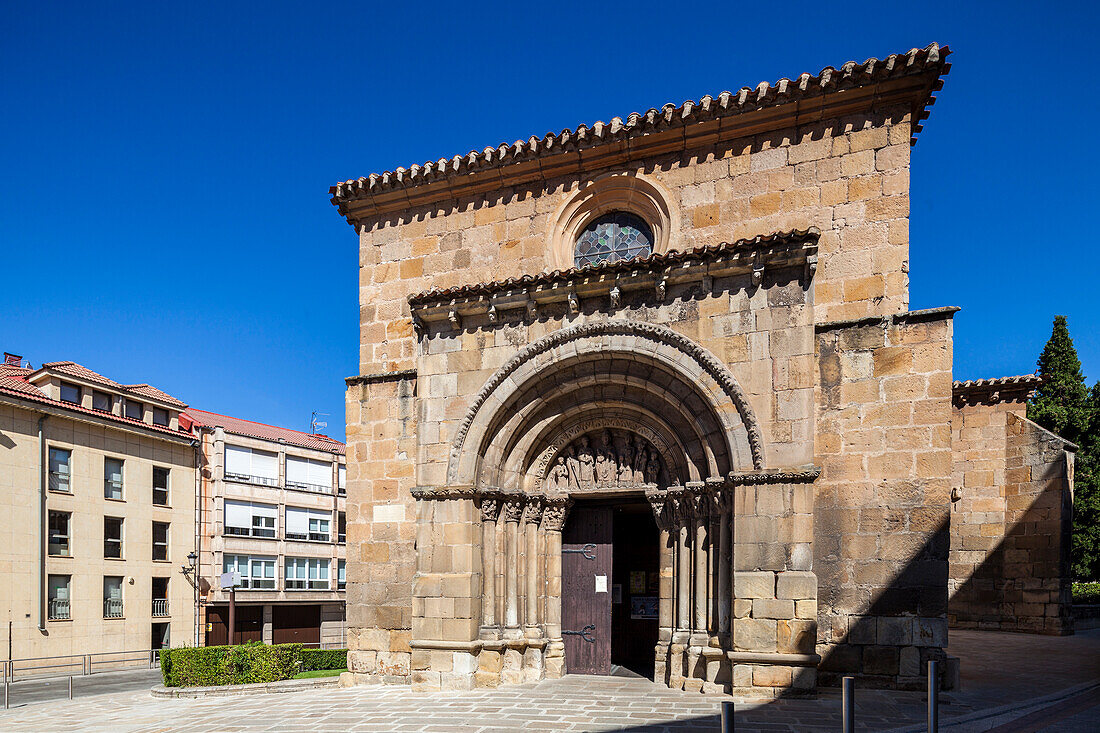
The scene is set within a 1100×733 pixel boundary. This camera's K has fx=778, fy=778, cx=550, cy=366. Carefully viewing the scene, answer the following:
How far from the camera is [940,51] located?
898cm

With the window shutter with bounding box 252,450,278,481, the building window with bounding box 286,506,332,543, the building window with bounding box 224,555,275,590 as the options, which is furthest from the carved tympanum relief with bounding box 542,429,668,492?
the building window with bounding box 286,506,332,543

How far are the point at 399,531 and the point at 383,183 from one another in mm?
5386

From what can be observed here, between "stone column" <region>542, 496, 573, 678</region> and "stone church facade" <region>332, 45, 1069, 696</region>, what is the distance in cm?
4

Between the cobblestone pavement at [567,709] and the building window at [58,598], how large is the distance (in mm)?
13138

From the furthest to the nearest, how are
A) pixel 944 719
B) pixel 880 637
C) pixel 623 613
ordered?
1. pixel 623 613
2. pixel 880 637
3. pixel 944 719

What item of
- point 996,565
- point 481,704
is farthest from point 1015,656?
point 481,704

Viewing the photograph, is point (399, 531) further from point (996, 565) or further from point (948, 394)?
point (996, 565)

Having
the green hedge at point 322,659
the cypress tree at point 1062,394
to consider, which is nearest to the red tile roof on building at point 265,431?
the green hedge at point 322,659

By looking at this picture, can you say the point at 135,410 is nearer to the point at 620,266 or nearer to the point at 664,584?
the point at 620,266

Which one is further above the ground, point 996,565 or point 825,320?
point 825,320

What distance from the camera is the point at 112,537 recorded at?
2559cm

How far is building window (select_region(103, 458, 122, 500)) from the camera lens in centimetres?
2552

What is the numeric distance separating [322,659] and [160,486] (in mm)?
14287

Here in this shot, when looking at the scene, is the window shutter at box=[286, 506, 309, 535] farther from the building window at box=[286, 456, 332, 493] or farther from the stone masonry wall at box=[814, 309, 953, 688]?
the stone masonry wall at box=[814, 309, 953, 688]
